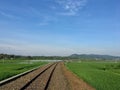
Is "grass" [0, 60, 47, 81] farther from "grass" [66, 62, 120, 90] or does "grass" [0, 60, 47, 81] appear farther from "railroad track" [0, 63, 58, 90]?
"grass" [66, 62, 120, 90]

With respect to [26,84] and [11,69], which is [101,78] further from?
[11,69]

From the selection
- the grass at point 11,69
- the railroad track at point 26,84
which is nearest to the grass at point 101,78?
the railroad track at point 26,84

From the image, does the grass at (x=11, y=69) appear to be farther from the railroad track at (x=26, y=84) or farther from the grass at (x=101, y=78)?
the grass at (x=101, y=78)

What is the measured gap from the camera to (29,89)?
1728 centimetres

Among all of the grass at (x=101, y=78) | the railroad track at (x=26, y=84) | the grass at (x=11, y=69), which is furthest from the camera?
the grass at (x=11, y=69)

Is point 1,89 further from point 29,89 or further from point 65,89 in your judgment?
point 65,89

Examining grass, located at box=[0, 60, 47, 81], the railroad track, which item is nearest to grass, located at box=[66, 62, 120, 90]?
the railroad track

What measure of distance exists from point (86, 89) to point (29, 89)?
4.14m

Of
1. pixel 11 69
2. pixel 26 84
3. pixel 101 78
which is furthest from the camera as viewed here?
pixel 11 69

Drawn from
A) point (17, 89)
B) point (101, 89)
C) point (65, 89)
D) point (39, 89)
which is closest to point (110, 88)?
point (101, 89)

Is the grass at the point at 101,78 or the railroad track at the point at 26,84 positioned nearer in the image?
the grass at the point at 101,78

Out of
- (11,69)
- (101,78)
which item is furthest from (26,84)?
(11,69)

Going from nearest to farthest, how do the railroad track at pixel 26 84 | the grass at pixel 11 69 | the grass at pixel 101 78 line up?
1. the grass at pixel 101 78
2. the railroad track at pixel 26 84
3. the grass at pixel 11 69

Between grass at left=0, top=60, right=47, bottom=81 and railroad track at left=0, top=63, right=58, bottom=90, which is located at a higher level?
grass at left=0, top=60, right=47, bottom=81
